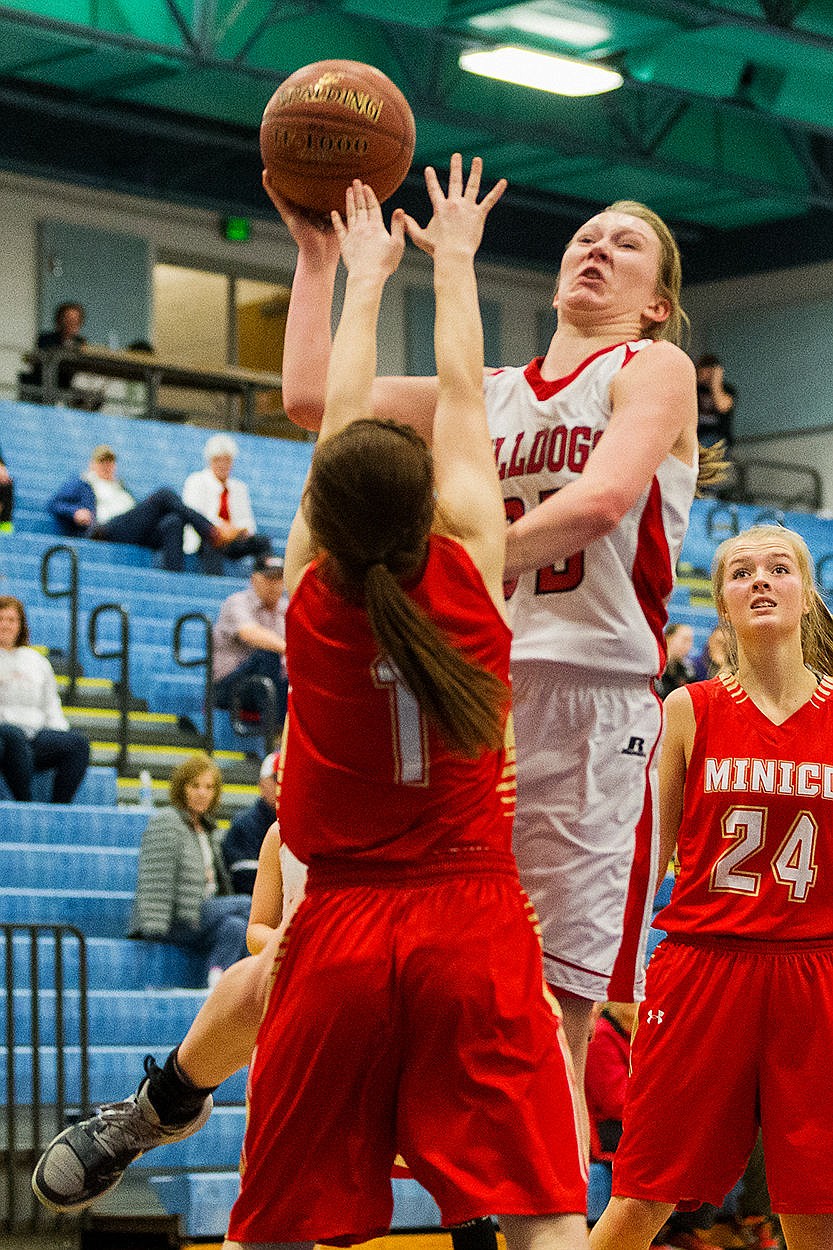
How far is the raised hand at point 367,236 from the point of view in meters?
3.22

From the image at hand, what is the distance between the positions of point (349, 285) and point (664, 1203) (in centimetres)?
201

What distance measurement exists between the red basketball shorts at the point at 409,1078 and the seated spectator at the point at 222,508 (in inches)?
358

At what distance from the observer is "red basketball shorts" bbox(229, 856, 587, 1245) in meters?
2.81

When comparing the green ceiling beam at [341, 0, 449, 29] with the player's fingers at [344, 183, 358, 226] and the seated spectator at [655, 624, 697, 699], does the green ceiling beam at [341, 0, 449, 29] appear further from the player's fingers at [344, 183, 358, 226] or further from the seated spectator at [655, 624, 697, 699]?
the player's fingers at [344, 183, 358, 226]

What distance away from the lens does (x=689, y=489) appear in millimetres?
3479

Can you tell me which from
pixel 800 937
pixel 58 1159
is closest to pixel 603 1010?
pixel 800 937

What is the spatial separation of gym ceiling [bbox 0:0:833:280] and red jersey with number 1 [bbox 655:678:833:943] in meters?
9.13

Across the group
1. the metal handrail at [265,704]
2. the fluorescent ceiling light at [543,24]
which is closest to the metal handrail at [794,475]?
the fluorescent ceiling light at [543,24]

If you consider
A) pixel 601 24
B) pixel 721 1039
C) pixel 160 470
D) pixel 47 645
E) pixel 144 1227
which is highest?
pixel 601 24

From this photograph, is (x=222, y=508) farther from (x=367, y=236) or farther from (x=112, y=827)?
(x=367, y=236)

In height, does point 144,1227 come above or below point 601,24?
below

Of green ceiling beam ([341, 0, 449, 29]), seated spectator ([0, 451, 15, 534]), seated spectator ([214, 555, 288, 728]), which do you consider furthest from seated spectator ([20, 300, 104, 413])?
seated spectator ([214, 555, 288, 728])

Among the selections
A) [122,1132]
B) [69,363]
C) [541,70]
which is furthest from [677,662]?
[122,1132]

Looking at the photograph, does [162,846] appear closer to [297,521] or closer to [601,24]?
[297,521]
